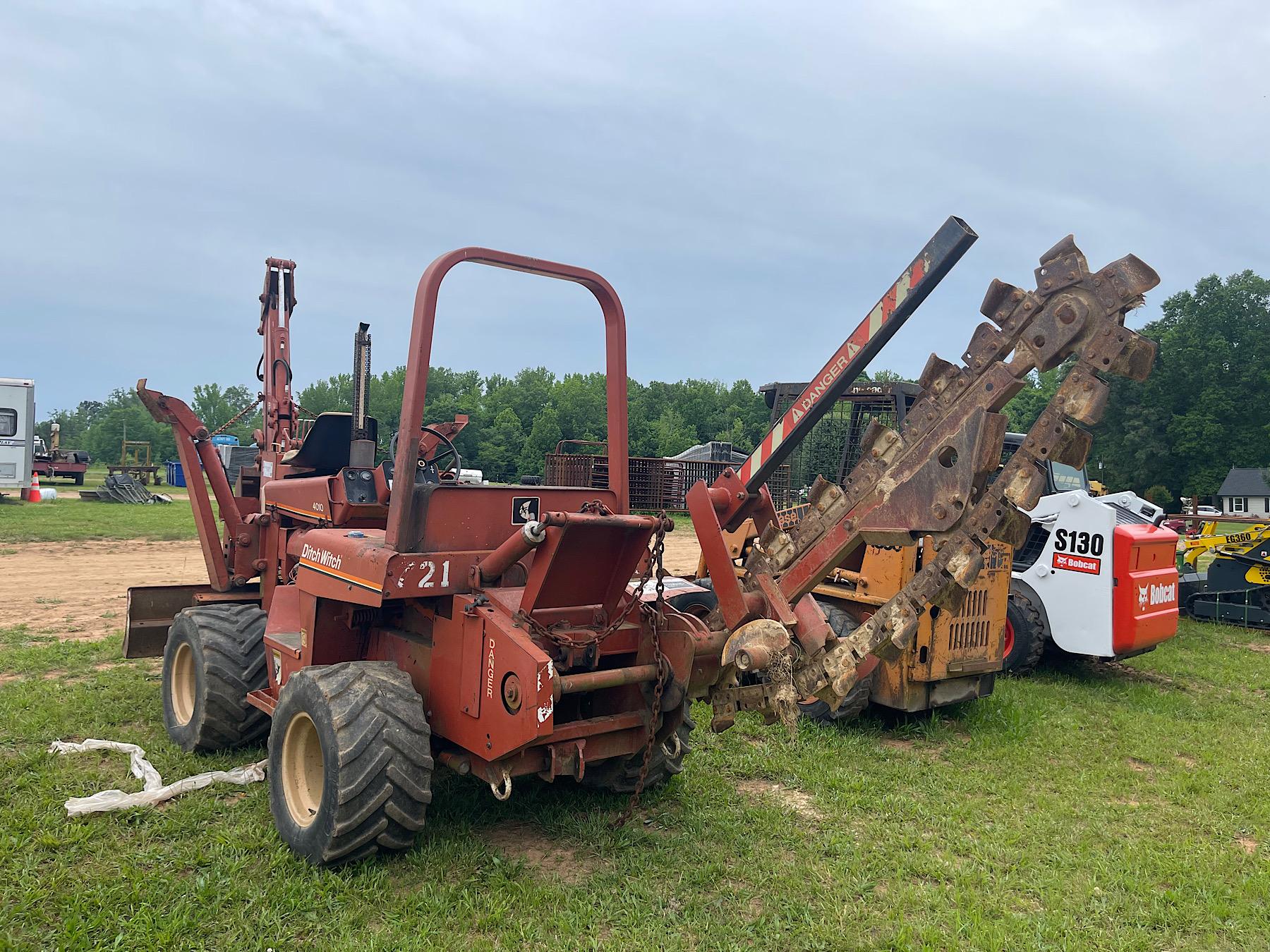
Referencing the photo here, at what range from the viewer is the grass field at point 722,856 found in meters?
3.73

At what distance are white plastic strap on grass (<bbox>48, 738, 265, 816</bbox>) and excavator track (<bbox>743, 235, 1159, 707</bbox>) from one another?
10.7 ft

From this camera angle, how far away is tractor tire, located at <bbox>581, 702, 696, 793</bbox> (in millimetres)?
4965

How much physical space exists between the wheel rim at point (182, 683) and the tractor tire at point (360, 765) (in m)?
2.09

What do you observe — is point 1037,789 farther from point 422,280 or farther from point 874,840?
point 422,280

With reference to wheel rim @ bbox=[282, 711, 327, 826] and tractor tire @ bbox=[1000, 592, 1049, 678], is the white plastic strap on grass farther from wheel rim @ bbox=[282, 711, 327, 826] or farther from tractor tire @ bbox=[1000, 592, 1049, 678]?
tractor tire @ bbox=[1000, 592, 1049, 678]

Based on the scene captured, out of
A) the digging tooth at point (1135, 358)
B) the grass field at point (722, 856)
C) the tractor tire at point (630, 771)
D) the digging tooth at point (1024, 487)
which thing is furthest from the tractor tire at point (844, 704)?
the digging tooth at point (1135, 358)

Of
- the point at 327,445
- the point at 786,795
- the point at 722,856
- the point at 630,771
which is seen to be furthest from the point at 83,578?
the point at 722,856

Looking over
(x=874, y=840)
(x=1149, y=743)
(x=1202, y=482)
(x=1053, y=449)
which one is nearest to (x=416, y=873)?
(x=874, y=840)

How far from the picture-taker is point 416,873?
410 centimetres

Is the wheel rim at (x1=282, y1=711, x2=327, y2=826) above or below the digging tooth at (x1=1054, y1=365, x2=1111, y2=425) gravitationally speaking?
below

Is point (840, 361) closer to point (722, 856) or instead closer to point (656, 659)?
point (656, 659)

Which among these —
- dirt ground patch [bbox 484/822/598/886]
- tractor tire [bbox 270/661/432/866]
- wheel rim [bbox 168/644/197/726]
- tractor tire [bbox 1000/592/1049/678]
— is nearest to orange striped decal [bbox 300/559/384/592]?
tractor tire [bbox 270/661/432/866]

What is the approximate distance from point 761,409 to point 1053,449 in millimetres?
67555

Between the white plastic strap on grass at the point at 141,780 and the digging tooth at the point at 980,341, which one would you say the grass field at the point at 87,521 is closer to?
the white plastic strap on grass at the point at 141,780
